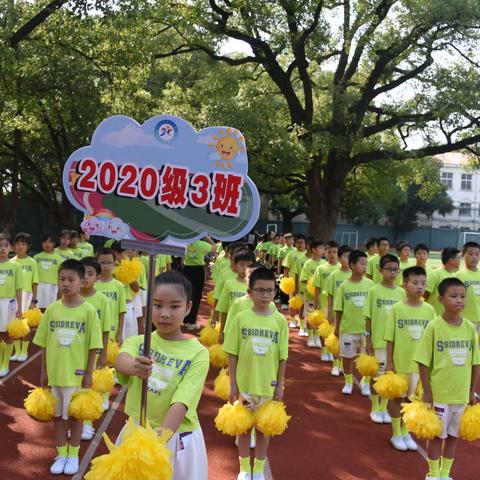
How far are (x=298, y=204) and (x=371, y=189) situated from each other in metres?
9.37

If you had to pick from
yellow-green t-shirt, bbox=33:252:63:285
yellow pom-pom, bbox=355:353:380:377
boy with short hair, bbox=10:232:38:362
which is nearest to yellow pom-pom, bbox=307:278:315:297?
yellow pom-pom, bbox=355:353:380:377

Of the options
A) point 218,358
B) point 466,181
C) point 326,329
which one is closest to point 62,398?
point 218,358

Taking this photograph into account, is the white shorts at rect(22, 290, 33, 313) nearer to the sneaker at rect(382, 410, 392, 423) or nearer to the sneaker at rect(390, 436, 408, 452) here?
the sneaker at rect(382, 410, 392, 423)

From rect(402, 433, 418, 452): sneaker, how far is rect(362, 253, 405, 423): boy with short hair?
0.57 metres

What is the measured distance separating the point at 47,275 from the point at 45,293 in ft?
0.95

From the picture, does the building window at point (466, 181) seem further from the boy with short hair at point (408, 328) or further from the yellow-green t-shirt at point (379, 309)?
the boy with short hair at point (408, 328)

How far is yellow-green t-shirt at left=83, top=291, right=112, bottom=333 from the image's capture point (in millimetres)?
5129

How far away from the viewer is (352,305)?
6.84 metres

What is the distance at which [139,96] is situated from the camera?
15.8 metres

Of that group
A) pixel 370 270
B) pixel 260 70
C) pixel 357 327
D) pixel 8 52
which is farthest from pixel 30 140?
pixel 357 327

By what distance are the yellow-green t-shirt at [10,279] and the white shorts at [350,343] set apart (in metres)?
4.00

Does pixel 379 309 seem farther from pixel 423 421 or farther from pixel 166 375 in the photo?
pixel 166 375

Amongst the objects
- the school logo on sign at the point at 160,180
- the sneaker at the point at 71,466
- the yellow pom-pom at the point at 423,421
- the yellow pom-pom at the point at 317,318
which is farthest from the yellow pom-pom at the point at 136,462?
the yellow pom-pom at the point at 317,318

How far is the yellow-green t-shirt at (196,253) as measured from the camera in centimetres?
1016
